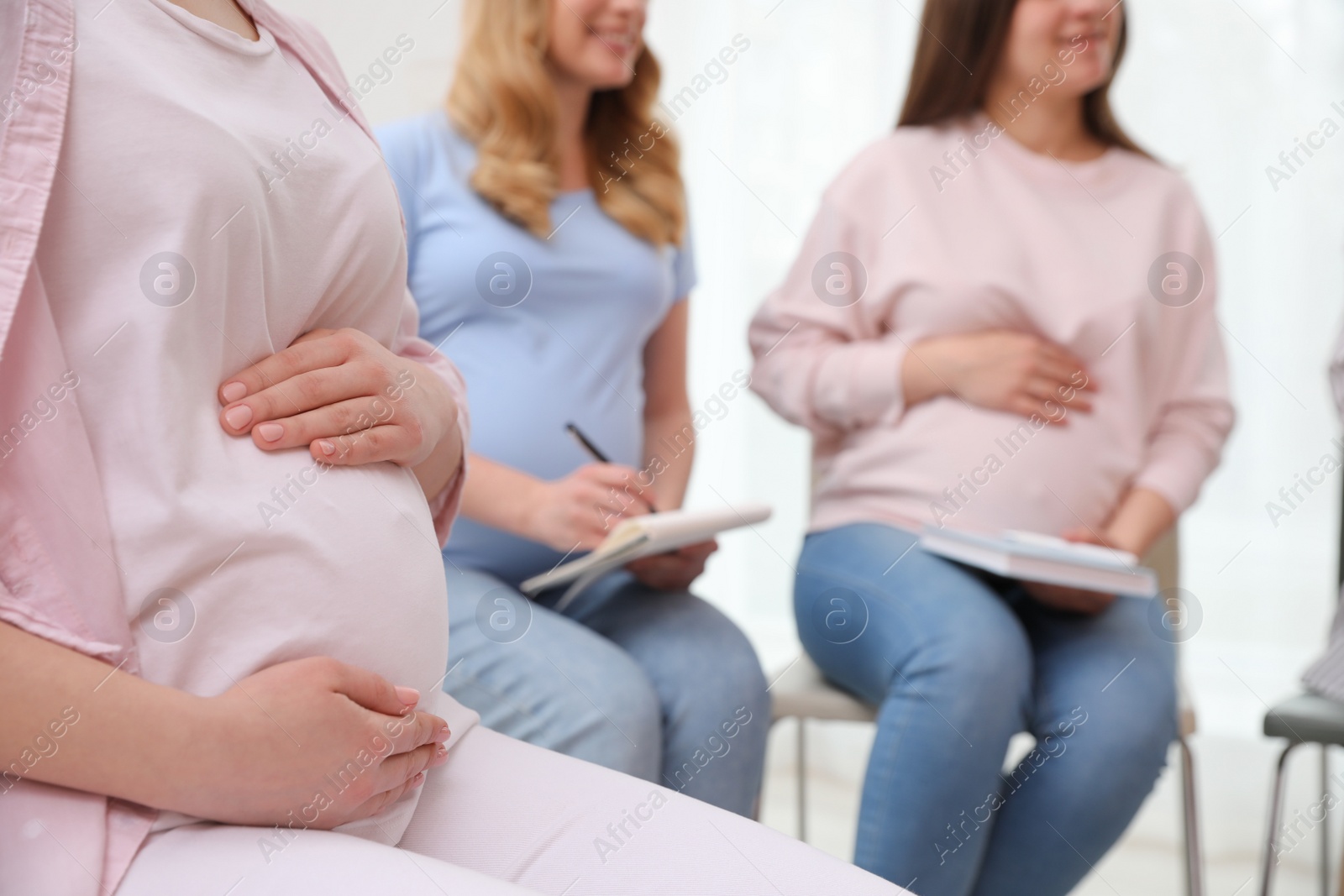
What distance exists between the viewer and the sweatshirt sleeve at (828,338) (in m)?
1.35

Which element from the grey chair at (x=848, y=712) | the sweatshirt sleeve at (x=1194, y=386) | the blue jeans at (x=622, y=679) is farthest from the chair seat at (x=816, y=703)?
the sweatshirt sleeve at (x=1194, y=386)

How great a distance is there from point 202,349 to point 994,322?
102 centimetres

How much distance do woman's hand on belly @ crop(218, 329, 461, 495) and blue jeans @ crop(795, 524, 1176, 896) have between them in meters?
0.61

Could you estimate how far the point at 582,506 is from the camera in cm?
109

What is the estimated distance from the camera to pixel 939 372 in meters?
1.32

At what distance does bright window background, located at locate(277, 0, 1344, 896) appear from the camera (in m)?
2.08

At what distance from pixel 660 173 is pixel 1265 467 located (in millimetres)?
1488

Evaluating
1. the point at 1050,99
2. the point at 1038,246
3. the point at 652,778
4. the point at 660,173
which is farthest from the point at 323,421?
the point at 1050,99

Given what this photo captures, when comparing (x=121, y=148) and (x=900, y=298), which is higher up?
(x=121, y=148)

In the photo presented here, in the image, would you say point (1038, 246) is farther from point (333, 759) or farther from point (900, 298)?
point (333, 759)

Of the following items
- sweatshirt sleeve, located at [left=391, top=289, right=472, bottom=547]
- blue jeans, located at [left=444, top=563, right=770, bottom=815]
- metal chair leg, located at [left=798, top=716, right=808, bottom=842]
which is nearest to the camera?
sweatshirt sleeve, located at [left=391, top=289, right=472, bottom=547]

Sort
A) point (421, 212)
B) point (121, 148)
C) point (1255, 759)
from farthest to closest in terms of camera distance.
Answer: point (1255, 759) < point (421, 212) < point (121, 148)

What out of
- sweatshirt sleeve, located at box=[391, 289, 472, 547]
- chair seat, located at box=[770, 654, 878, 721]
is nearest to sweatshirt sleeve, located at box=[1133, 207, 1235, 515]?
chair seat, located at box=[770, 654, 878, 721]

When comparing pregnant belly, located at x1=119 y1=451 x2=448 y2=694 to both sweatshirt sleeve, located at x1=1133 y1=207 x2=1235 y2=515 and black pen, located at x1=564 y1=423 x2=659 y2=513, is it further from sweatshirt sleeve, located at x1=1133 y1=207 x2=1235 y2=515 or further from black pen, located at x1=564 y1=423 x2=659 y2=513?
sweatshirt sleeve, located at x1=1133 y1=207 x2=1235 y2=515
